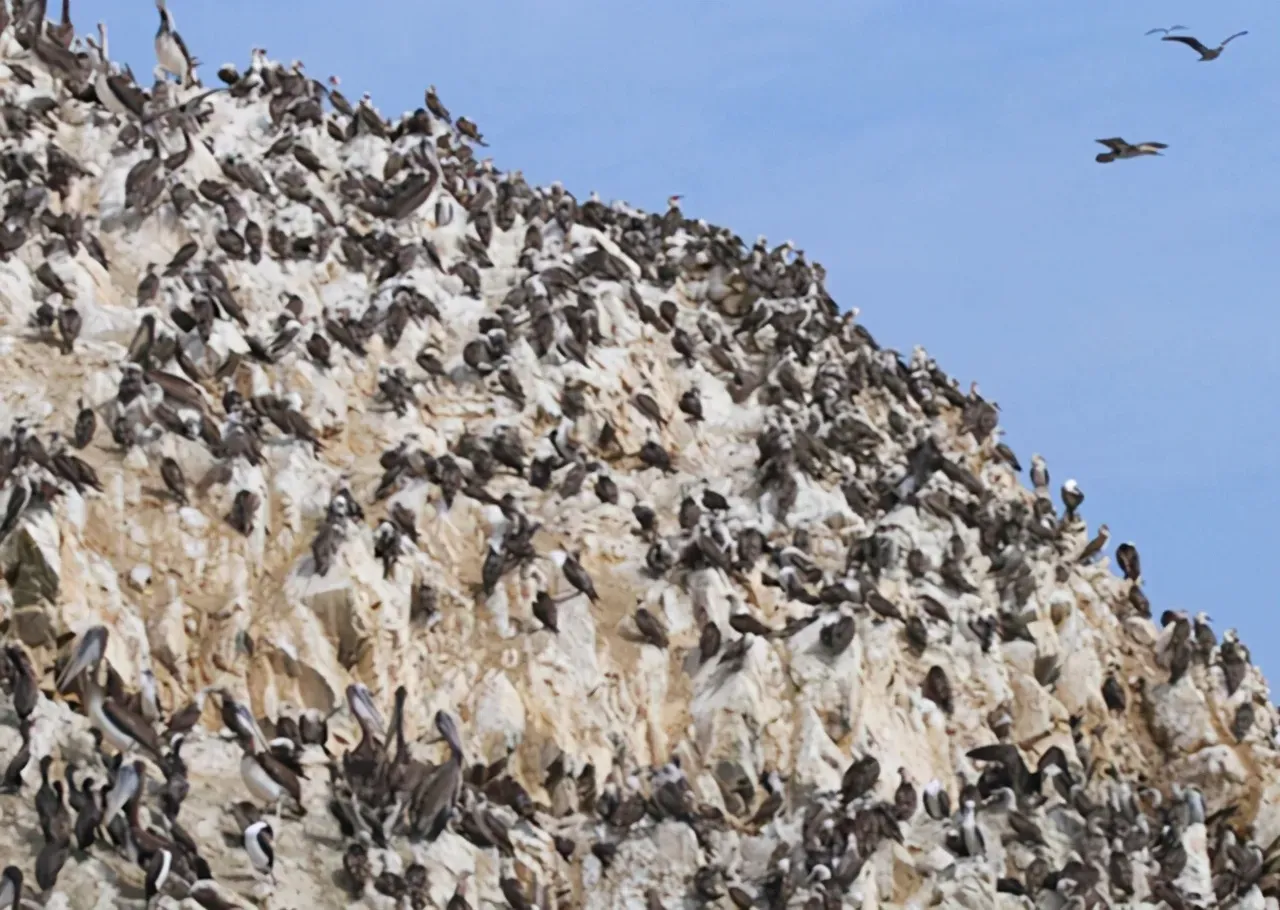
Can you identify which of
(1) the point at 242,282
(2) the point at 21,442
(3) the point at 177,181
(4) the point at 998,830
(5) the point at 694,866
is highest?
(3) the point at 177,181

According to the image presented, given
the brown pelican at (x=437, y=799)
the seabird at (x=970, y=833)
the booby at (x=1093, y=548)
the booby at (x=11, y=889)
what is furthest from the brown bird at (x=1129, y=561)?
the booby at (x=11, y=889)

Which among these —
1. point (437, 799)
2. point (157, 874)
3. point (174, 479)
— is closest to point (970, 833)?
point (437, 799)

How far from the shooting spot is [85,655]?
19297mm

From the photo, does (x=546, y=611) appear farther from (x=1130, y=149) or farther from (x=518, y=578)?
(x=1130, y=149)

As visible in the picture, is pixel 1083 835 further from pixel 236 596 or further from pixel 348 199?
pixel 348 199

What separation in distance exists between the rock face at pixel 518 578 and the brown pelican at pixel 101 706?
11.5 inches

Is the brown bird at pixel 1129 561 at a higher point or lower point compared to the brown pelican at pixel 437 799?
higher

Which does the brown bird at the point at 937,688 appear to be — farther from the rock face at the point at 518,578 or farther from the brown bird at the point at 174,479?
the brown bird at the point at 174,479

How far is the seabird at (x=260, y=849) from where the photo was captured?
17.3 meters

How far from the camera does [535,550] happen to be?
24422 millimetres

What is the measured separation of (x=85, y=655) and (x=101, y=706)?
838mm

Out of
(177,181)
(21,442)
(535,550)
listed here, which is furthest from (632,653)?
(177,181)

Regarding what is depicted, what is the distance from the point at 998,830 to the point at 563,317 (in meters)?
10.5

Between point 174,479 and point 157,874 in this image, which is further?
point 174,479
